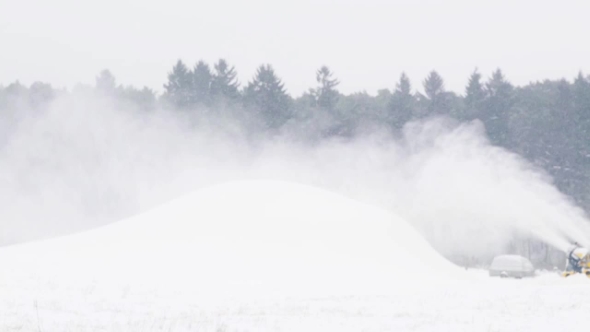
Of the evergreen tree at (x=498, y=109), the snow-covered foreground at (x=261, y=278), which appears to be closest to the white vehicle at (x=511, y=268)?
the snow-covered foreground at (x=261, y=278)

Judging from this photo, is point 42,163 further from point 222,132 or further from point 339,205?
point 339,205

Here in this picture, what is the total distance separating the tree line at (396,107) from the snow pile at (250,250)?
32.5 m

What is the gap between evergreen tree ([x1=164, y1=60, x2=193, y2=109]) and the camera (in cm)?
6938

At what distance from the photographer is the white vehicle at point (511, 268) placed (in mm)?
32531

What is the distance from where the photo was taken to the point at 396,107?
219 ft

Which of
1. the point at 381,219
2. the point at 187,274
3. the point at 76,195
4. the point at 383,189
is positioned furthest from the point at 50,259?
the point at 76,195

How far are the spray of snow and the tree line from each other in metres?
1.39

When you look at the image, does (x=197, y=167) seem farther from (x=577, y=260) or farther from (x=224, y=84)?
(x=577, y=260)

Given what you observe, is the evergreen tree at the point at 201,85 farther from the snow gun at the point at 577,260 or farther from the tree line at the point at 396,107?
the snow gun at the point at 577,260

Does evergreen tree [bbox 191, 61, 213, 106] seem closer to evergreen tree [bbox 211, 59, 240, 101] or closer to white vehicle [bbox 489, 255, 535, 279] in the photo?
evergreen tree [bbox 211, 59, 240, 101]

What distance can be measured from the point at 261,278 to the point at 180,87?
180 ft

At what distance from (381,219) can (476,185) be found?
2032 centimetres

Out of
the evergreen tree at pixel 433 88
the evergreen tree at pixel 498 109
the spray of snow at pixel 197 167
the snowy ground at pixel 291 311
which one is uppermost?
the evergreen tree at pixel 433 88

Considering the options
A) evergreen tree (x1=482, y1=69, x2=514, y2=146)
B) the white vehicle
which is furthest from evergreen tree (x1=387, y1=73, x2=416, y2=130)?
the white vehicle
